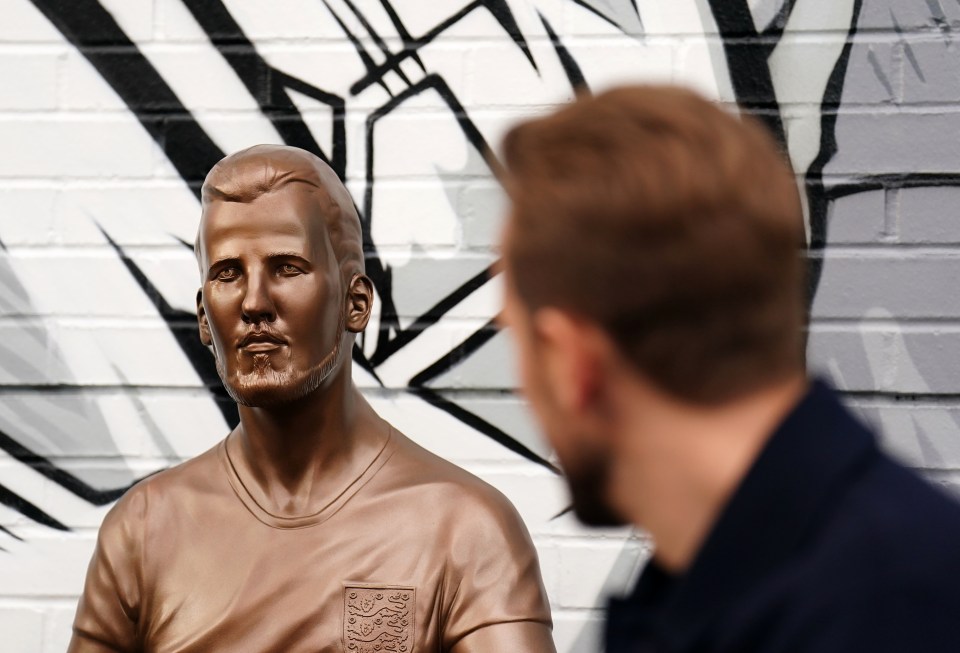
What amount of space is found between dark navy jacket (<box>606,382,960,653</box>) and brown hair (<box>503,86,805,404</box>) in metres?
0.07

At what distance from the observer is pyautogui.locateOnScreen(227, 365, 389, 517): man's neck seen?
1.94 m

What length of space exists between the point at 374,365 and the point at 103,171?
0.73 m

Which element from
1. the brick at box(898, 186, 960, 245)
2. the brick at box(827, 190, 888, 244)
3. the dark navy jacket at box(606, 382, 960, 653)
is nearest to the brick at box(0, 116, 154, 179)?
the brick at box(827, 190, 888, 244)

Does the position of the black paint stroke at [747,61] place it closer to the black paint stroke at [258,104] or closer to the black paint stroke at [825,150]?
the black paint stroke at [825,150]

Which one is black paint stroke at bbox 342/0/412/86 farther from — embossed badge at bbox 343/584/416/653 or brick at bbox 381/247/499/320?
embossed badge at bbox 343/584/416/653

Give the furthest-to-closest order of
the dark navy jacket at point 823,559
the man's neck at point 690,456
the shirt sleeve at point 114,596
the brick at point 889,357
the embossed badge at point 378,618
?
the brick at point 889,357 < the shirt sleeve at point 114,596 < the embossed badge at point 378,618 < the man's neck at point 690,456 < the dark navy jacket at point 823,559

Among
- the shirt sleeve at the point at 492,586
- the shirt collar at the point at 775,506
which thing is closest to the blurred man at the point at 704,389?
the shirt collar at the point at 775,506

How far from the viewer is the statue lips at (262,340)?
6.05ft

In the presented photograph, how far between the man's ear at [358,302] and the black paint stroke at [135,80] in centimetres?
85

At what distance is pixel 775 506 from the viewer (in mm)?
811

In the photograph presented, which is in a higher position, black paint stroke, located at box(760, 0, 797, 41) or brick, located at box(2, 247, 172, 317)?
black paint stroke, located at box(760, 0, 797, 41)

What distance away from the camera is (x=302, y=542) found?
6.23 ft

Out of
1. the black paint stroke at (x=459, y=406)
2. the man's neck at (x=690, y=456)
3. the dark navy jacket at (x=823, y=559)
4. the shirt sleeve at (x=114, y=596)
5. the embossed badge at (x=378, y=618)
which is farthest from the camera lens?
the black paint stroke at (x=459, y=406)

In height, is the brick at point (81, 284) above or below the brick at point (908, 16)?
below
